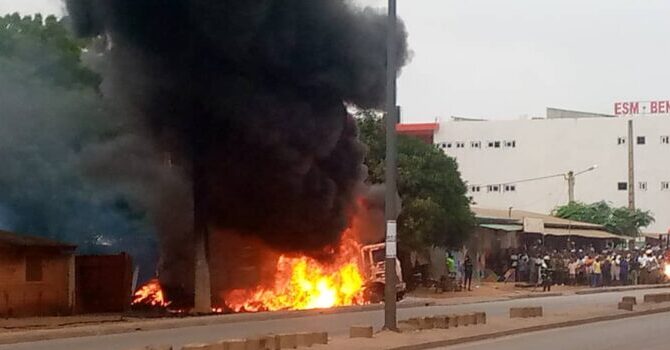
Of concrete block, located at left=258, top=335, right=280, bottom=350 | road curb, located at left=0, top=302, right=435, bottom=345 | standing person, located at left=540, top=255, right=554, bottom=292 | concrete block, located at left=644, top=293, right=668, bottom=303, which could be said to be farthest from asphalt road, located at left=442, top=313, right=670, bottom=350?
standing person, located at left=540, top=255, right=554, bottom=292

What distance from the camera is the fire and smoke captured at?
3088 centimetres

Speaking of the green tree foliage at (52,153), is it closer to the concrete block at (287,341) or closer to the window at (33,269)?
the window at (33,269)

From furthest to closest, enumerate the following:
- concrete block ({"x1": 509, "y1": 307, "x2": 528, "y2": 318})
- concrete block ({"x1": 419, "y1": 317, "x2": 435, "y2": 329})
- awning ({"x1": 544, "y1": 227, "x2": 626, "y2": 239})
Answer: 1. awning ({"x1": 544, "y1": 227, "x2": 626, "y2": 239})
2. concrete block ({"x1": 509, "y1": 307, "x2": 528, "y2": 318})
3. concrete block ({"x1": 419, "y1": 317, "x2": 435, "y2": 329})

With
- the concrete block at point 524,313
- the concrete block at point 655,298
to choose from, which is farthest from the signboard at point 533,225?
the concrete block at point 524,313

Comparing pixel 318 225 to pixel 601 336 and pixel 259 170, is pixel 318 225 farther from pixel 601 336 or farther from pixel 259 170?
pixel 601 336

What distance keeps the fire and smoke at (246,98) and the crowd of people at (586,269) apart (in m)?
13.7

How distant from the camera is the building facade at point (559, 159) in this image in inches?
3209

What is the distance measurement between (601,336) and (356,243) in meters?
15.3

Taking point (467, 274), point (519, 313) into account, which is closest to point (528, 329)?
point (519, 313)

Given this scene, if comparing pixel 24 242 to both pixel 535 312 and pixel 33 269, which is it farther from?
pixel 535 312

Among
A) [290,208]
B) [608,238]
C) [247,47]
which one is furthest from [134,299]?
[608,238]

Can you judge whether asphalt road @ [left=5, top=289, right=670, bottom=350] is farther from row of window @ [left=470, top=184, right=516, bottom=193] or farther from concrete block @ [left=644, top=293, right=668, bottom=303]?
row of window @ [left=470, top=184, right=516, bottom=193]

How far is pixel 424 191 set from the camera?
44219mm

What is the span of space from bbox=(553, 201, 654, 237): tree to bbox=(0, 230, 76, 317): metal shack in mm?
45537
